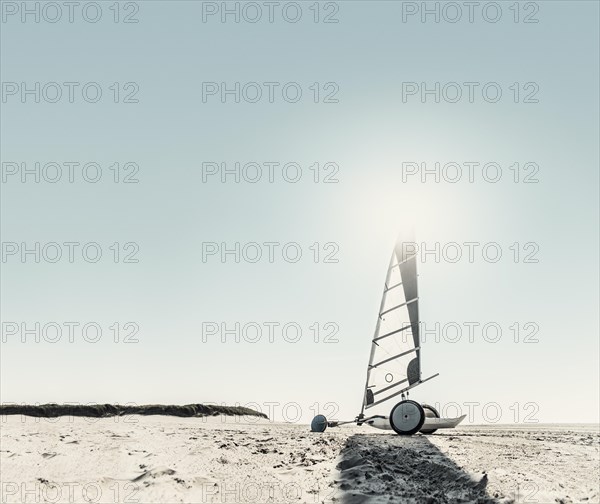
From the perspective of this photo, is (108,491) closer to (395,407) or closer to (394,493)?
(394,493)

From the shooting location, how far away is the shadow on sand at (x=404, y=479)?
9016 mm

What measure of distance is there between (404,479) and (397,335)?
11676 millimetres

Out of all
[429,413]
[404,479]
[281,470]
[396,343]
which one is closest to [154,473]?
[281,470]

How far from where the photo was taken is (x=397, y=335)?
2161 centimetres

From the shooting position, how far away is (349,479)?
9.84 m

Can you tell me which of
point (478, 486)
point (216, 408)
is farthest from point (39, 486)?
point (216, 408)

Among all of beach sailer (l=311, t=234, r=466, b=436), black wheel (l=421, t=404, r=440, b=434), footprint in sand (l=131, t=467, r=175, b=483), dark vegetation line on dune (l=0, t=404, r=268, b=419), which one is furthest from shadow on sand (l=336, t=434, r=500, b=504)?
dark vegetation line on dune (l=0, t=404, r=268, b=419)

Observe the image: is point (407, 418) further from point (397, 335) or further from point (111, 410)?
point (111, 410)

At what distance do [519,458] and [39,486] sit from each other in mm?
8596

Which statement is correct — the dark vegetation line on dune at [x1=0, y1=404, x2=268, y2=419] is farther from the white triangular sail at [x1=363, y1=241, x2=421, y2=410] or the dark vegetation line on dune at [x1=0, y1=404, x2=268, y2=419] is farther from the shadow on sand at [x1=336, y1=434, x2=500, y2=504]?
the shadow on sand at [x1=336, y1=434, x2=500, y2=504]

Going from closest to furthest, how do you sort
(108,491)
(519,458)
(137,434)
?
1. (108,491)
2. (519,458)
3. (137,434)

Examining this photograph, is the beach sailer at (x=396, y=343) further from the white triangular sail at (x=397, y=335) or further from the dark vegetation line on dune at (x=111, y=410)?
the dark vegetation line on dune at (x=111, y=410)

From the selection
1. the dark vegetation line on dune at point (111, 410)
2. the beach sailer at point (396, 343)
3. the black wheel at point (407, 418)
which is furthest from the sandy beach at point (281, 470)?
the dark vegetation line on dune at point (111, 410)

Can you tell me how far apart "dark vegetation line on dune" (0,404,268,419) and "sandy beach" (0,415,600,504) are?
58.8 feet
